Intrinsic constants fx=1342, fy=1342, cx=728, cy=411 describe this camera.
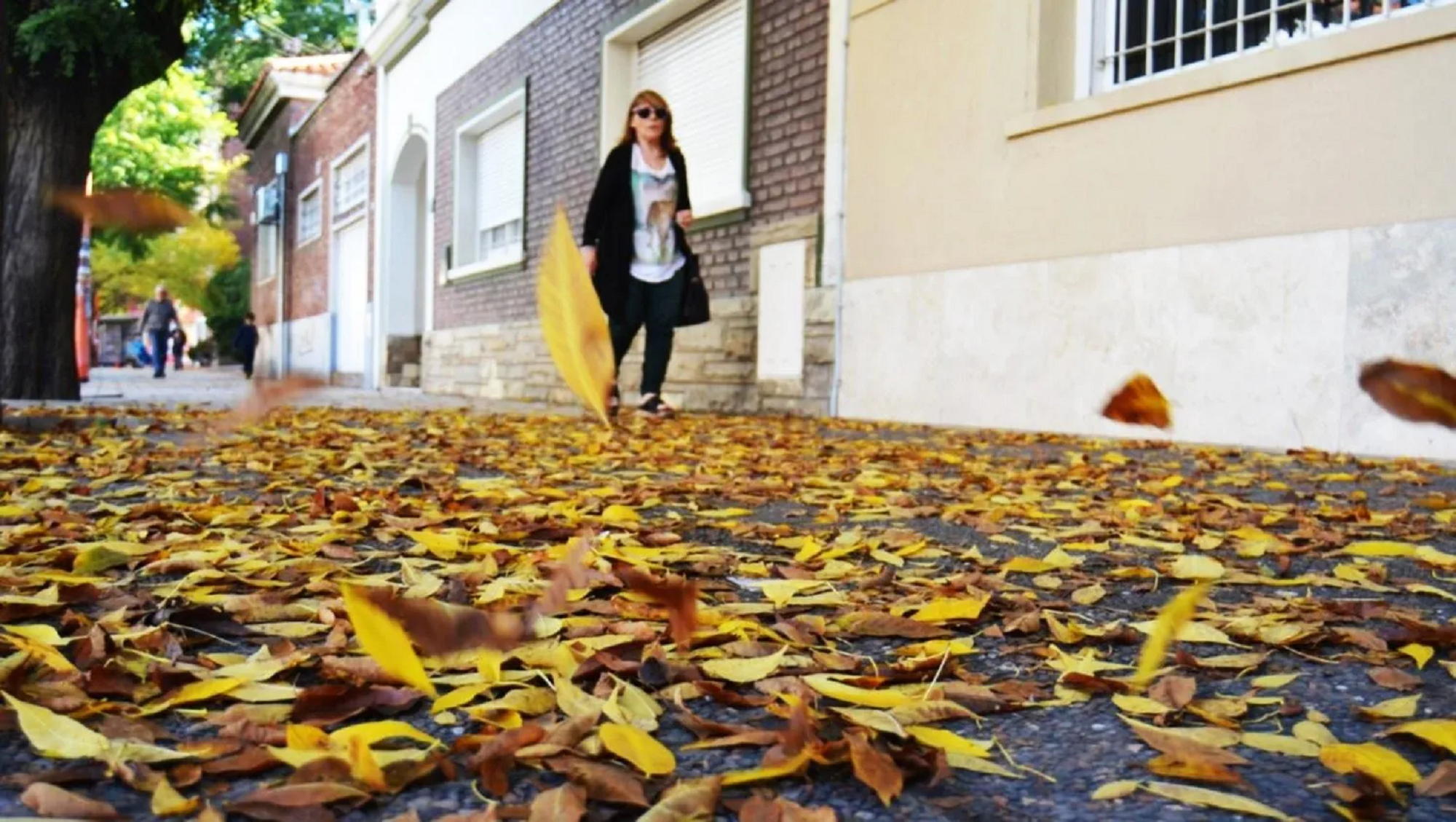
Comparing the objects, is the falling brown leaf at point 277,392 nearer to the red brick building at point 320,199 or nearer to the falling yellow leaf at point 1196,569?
the falling yellow leaf at point 1196,569

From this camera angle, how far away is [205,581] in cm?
230

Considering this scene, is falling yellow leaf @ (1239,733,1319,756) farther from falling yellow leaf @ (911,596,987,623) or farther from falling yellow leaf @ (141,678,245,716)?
Result: falling yellow leaf @ (141,678,245,716)

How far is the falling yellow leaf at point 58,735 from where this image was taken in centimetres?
137

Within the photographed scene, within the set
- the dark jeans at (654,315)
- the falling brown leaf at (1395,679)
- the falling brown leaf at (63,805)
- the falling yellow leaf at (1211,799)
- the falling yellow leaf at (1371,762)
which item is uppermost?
the dark jeans at (654,315)

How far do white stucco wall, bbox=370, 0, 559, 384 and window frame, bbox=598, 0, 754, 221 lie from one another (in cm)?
176

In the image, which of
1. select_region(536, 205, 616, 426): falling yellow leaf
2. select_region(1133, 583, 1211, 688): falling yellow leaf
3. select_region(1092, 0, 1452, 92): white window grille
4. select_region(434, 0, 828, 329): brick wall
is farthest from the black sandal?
select_region(536, 205, 616, 426): falling yellow leaf

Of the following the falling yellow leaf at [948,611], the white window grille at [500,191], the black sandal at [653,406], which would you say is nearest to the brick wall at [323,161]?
the white window grille at [500,191]

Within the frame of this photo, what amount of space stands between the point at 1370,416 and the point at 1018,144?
2373 millimetres

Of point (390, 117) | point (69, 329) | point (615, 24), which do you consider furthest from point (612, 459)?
point (390, 117)

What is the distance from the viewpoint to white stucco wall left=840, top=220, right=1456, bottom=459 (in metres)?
5.10

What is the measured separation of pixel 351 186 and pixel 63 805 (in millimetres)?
20466

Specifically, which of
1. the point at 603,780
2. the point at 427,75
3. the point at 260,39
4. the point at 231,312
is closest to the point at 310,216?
the point at 231,312

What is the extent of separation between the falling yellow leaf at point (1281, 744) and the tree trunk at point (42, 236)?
7323mm

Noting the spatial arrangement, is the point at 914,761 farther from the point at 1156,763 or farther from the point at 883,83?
the point at 883,83
